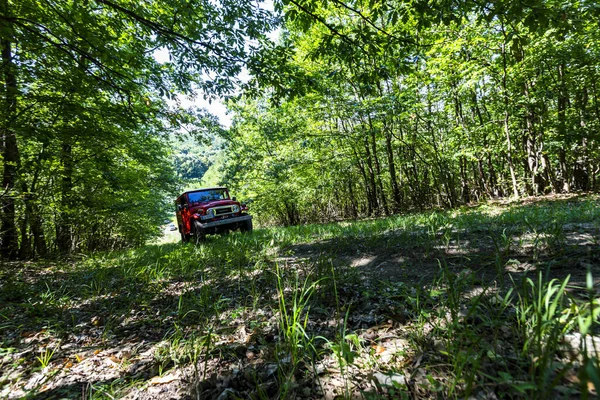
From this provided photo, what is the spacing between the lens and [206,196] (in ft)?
32.3

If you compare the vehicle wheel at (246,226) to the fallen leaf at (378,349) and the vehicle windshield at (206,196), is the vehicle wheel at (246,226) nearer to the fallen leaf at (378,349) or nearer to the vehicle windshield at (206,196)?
the vehicle windshield at (206,196)

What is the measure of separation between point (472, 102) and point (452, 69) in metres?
3.23

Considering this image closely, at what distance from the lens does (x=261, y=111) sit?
17.5 meters

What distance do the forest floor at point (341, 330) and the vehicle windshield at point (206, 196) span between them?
5851mm

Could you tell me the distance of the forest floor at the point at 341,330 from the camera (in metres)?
1.23

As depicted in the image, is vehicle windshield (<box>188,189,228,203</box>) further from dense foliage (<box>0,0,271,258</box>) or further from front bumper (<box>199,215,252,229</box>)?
dense foliage (<box>0,0,271,258</box>)

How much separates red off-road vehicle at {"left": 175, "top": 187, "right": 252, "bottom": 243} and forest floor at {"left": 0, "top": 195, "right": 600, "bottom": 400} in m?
4.31

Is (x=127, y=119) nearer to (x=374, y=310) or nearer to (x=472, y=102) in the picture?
(x=374, y=310)

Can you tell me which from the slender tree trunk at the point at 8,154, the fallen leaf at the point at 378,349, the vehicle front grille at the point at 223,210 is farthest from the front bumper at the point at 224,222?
the fallen leaf at the point at 378,349

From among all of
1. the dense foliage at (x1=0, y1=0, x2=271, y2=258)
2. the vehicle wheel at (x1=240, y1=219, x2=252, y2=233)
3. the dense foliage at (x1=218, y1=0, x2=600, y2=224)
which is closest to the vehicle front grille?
the vehicle wheel at (x1=240, y1=219, x2=252, y2=233)

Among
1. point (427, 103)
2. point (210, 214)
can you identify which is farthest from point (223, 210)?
Answer: point (427, 103)

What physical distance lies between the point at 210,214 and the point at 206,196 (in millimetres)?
1591

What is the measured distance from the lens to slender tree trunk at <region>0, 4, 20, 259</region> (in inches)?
162

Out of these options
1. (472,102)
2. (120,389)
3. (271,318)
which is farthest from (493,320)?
(472,102)
